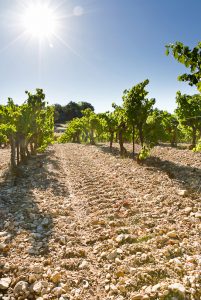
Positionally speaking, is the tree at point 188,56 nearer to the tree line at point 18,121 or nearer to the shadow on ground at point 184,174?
the shadow on ground at point 184,174

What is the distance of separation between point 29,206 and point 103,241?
7811 mm

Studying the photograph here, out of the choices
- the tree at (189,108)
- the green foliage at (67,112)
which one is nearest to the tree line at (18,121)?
the tree at (189,108)

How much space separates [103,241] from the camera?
12.7 meters

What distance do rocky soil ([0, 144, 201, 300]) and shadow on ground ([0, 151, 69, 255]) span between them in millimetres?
58

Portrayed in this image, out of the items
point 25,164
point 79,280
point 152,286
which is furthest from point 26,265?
point 25,164

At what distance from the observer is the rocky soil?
29.5 feet

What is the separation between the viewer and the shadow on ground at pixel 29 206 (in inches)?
530

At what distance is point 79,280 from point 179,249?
4.33 metres

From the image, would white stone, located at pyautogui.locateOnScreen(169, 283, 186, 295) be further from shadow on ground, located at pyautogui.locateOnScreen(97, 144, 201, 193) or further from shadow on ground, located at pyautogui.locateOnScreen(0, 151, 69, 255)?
shadow on ground, located at pyautogui.locateOnScreen(97, 144, 201, 193)

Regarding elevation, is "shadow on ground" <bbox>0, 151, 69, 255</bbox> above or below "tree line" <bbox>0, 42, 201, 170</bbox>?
below

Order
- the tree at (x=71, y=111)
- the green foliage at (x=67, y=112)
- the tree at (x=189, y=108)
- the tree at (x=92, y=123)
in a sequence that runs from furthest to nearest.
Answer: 1. the tree at (x=71, y=111)
2. the green foliage at (x=67, y=112)
3. the tree at (x=92, y=123)
4. the tree at (x=189, y=108)

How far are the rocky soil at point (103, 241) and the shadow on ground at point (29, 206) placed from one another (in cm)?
6

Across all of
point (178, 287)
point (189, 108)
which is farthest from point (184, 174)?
point (189, 108)

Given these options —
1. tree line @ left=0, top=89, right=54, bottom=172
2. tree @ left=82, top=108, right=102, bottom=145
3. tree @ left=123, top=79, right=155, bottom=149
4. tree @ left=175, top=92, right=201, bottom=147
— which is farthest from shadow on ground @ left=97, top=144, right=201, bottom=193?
tree @ left=82, top=108, right=102, bottom=145
